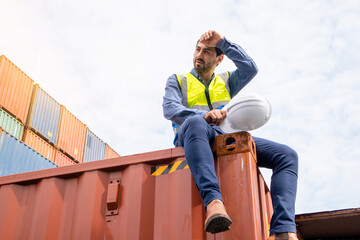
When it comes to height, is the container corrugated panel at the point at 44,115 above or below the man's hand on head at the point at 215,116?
above

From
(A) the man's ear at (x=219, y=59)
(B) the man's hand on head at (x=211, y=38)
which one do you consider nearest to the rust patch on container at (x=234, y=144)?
(B) the man's hand on head at (x=211, y=38)

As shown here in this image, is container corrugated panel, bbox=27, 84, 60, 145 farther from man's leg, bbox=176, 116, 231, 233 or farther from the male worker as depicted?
man's leg, bbox=176, 116, 231, 233

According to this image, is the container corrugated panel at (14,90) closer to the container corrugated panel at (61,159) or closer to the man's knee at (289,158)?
the container corrugated panel at (61,159)

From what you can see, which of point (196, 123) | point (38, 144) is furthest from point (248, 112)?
point (38, 144)

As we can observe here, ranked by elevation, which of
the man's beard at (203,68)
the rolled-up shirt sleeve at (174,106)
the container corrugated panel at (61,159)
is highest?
the container corrugated panel at (61,159)

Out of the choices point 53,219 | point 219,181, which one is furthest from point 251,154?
point 53,219

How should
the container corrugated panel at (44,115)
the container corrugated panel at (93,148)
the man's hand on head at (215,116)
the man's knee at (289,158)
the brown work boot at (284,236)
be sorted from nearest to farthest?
the brown work boot at (284,236) < the man's knee at (289,158) < the man's hand on head at (215,116) < the container corrugated panel at (44,115) < the container corrugated panel at (93,148)

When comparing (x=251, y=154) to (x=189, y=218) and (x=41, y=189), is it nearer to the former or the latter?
(x=189, y=218)

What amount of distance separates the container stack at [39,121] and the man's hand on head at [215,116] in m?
9.85

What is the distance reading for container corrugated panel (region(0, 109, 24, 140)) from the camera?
12.7 metres

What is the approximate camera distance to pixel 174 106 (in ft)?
10.2

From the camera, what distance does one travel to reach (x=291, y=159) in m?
2.68

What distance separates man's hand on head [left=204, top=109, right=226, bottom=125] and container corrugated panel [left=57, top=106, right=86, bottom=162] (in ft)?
43.0

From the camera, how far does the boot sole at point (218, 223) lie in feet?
6.66
